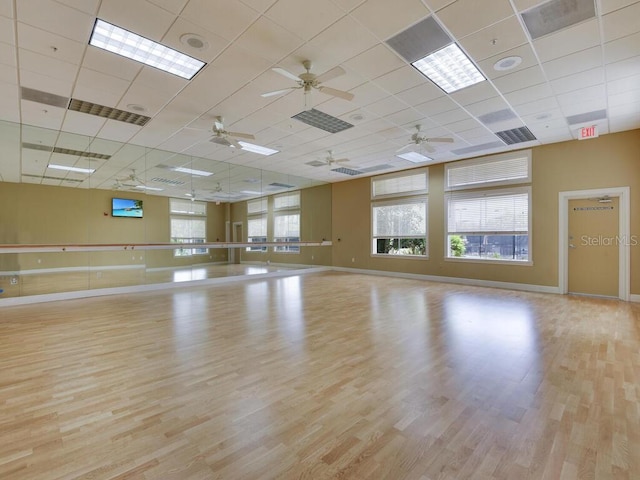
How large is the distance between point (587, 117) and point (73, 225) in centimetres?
1032

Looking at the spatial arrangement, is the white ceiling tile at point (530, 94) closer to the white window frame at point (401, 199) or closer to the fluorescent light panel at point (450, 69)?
the fluorescent light panel at point (450, 69)

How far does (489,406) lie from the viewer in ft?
7.60

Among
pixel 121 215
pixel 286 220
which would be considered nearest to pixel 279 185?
pixel 286 220

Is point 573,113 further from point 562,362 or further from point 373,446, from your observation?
point 373,446

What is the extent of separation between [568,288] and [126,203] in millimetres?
10492

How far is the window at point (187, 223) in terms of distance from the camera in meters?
8.07

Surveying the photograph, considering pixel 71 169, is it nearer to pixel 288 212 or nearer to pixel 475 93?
pixel 288 212

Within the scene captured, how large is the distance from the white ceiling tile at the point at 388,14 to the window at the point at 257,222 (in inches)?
281

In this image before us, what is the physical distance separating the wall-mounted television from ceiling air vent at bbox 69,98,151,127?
91.6 inches

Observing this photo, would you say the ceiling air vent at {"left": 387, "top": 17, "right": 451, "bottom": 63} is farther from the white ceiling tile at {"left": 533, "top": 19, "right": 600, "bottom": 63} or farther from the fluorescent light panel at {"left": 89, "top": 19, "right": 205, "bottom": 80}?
the fluorescent light panel at {"left": 89, "top": 19, "right": 205, "bottom": 80}

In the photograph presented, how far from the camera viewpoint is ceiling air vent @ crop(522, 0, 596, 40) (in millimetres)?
2949

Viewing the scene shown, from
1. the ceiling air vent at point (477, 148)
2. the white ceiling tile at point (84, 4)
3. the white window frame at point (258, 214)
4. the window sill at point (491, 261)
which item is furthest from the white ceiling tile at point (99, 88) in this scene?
the window sill at point (491, 261)

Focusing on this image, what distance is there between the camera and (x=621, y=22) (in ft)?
10.4

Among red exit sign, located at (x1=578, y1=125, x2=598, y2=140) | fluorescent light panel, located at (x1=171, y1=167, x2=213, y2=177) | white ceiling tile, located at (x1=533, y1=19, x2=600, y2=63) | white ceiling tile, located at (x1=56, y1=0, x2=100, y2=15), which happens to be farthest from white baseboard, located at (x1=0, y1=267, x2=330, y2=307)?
red exit sign, located at (x1=578, y1=125, x2=598, y2=140)
